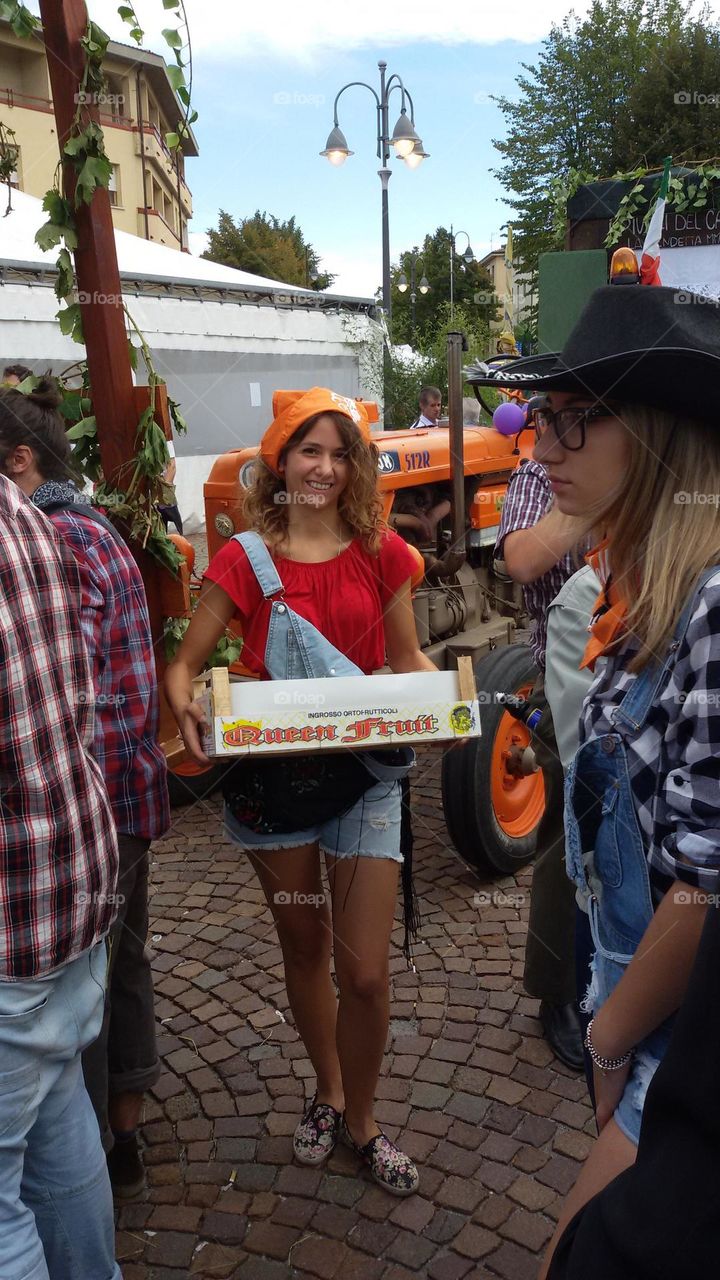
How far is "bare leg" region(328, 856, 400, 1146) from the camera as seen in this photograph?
2.35 m

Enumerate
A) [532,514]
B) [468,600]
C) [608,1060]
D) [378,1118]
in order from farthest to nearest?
[468,600] < [532,514] < [378,1118] < [608,1060]

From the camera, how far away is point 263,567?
→ 2.37 meters

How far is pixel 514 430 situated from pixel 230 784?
3.04m

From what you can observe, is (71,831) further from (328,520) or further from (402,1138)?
(402,1138)

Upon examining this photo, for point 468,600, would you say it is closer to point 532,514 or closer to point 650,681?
point 532,514

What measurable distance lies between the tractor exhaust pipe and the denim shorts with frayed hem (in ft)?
7.75

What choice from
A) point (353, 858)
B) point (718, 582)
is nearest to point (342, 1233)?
point (353, 858)

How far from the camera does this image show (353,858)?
2355 millimetres

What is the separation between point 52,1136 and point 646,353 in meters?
1.52

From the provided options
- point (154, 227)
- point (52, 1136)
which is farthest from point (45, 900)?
point (154, 227)

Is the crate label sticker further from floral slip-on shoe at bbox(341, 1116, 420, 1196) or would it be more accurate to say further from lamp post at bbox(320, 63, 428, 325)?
lamp post at bbox(320, 63, 428, 325)

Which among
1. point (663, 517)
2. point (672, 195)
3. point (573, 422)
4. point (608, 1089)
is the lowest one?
point (608, 1089)

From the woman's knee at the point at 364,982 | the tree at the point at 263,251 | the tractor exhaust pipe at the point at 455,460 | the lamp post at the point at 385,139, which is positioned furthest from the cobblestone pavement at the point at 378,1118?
the tree at the point at 263,251

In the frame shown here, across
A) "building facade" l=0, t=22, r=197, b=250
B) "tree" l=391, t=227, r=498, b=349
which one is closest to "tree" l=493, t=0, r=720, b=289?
"building facade" l=0, t=22, r=197, b=250
